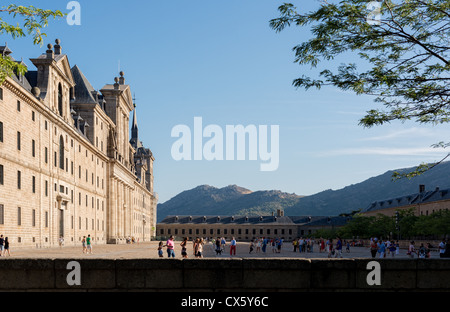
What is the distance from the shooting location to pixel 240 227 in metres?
191

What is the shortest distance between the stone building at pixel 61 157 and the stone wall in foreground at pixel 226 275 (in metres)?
31.9

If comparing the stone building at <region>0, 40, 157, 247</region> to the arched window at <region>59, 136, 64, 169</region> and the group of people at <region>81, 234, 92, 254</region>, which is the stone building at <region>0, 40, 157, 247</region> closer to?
the arched window at <region>59, 136, 64, 169</region>

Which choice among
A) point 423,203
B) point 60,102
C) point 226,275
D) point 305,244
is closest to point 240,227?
point 423,203

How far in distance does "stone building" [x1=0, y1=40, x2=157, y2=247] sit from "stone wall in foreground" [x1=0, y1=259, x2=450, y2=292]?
105 feet

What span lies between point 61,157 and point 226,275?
169 feet

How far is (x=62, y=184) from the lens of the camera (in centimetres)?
5909

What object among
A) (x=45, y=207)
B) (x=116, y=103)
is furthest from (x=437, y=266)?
(x=116, y=103)

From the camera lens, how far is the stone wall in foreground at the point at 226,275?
11.7 metres

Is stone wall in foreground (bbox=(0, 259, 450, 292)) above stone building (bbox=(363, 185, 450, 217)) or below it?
above

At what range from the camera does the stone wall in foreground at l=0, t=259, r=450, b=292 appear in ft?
38.5

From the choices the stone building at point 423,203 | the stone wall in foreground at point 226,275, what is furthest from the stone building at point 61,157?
the stone building at point 423,203

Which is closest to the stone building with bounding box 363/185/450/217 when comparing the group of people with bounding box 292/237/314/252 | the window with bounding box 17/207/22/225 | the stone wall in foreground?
the group of people with bounding box 292/237/314/252

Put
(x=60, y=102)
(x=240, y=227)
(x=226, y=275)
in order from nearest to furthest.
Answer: (x=226, y=275), (x=60, y=102), (x=240, y=227)

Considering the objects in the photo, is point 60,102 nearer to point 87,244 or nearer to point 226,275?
point 87,244
